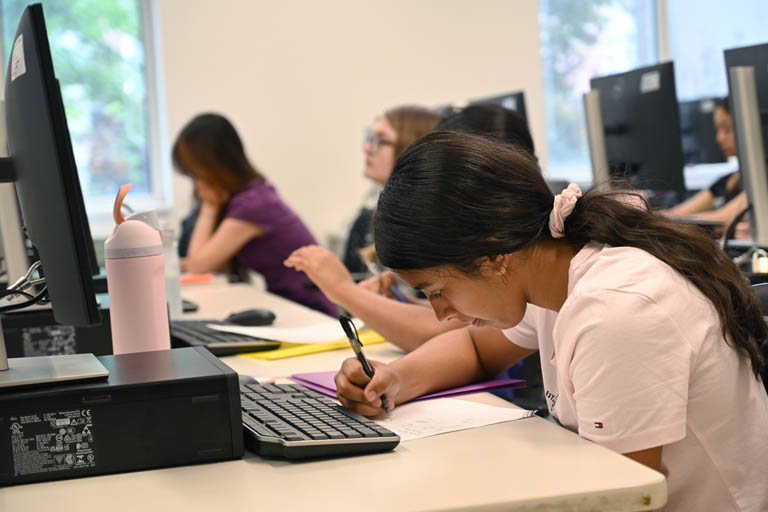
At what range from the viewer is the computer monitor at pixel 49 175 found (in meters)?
0.80

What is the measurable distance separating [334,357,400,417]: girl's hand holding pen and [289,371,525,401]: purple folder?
0.24 feet

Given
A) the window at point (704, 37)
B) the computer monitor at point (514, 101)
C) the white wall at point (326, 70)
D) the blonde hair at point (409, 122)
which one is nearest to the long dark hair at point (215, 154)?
the blonde hair at point (409, 122)

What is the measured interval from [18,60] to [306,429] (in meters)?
0.48

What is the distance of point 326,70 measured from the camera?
478cm

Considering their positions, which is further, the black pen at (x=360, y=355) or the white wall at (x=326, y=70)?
the white wall at (x=326, y=70)

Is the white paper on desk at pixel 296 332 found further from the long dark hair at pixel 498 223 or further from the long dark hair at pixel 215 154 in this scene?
the long dark hair at pixel 215 154

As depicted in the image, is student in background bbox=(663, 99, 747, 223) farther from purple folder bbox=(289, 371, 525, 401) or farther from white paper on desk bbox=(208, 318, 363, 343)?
purple folder bbox=(289, 371, 525, 401)

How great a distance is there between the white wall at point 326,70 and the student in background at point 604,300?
366 cm

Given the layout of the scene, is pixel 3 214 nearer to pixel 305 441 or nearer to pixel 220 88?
pixel 305 441

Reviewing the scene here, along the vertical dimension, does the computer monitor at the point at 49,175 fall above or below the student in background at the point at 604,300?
above

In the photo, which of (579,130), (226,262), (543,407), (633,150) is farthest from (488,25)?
(543,407)

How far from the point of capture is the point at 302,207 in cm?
479

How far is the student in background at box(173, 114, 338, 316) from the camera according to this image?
3.11 m

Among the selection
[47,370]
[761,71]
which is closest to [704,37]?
[761,71]
